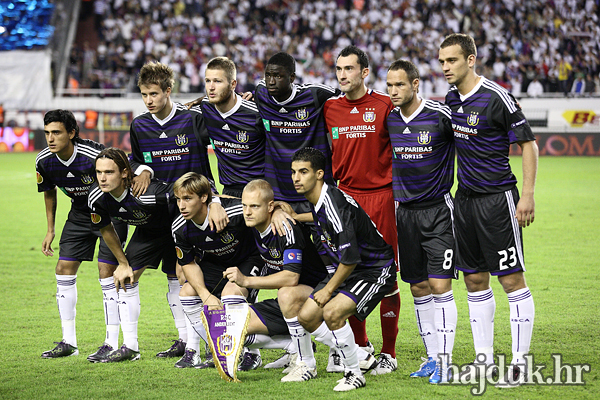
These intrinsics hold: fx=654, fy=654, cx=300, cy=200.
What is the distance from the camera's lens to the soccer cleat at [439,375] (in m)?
4.99

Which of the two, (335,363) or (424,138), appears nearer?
(424,138)

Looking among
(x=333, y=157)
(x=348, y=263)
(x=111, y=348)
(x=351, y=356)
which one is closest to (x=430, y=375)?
(x=351, y=356)

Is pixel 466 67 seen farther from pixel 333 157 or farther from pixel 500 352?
pixel 500 352

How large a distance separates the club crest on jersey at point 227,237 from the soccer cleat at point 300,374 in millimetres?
→ 1180

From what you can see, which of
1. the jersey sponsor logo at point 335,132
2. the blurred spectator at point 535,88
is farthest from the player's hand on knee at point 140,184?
the blurred spectator at point 535,88

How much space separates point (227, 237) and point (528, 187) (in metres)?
2.44

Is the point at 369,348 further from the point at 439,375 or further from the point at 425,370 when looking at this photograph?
the point at 439,375

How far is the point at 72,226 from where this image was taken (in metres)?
6.23

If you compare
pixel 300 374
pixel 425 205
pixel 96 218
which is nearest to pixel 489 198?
pixel 425 205

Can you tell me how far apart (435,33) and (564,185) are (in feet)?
46.7

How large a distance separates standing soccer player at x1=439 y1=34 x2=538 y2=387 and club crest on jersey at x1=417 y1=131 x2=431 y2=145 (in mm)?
213

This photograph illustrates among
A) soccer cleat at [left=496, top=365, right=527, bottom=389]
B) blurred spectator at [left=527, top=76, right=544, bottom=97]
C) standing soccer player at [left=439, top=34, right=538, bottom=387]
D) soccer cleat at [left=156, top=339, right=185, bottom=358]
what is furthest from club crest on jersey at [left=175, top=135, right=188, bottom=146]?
blurred spectator at [left=527, top=76, right=544, bottom=97]

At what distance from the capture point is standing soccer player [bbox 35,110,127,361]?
5887 millimetres

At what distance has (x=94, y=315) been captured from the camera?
7.31 m
